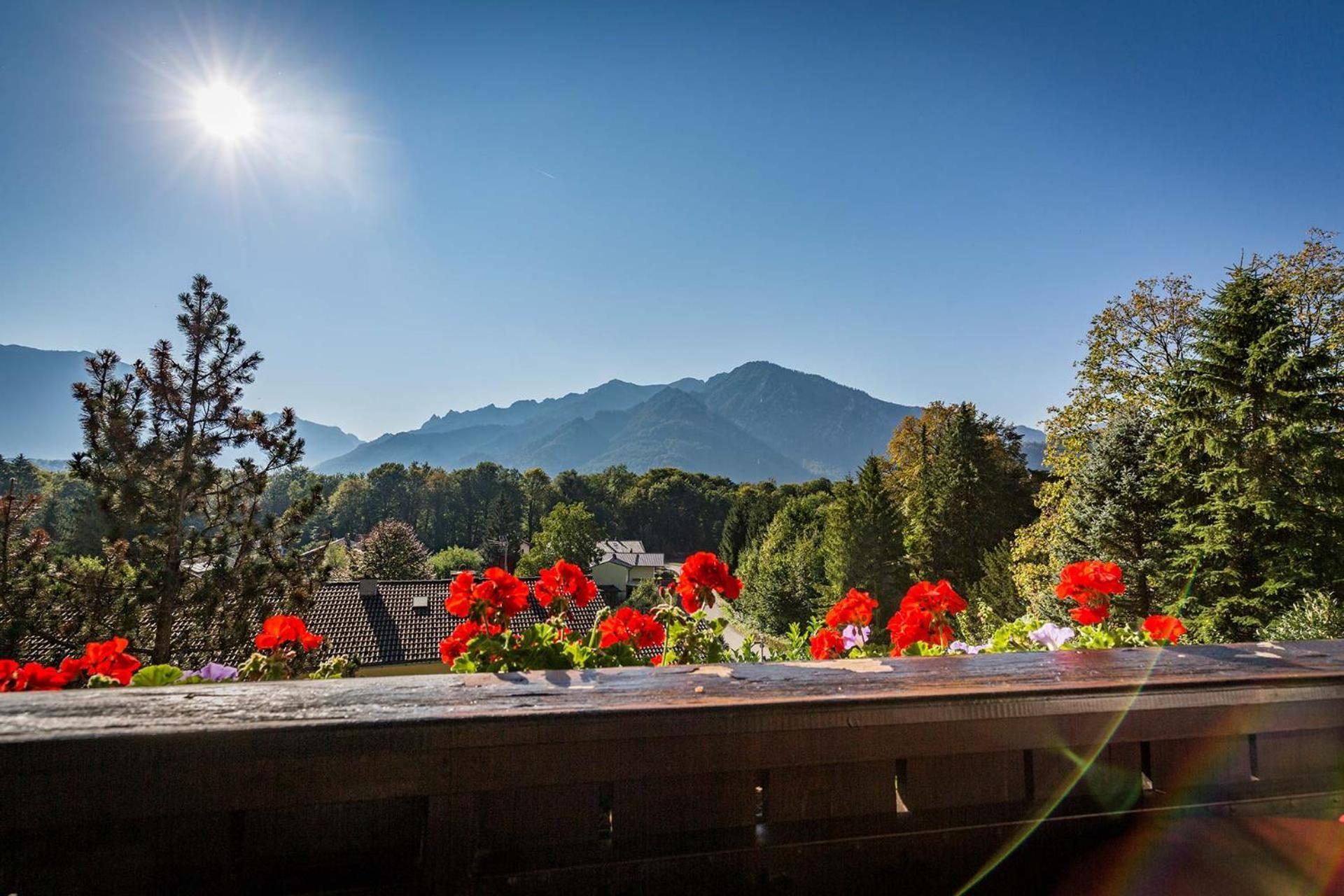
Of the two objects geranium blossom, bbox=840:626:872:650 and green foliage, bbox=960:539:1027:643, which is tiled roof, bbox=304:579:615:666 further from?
geranium blossom, bbox=840:626:872:650

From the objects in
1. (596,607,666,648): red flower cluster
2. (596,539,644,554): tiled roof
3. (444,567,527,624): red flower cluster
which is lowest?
(596,539,644,554): tiled roof

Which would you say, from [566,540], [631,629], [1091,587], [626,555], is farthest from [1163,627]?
[626,555]

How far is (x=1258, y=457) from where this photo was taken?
31.5ft

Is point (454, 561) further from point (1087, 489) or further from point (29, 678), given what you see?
point (29, 678)

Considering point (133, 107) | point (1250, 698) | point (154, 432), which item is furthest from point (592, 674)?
point (154, 432)

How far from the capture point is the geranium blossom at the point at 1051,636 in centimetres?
219

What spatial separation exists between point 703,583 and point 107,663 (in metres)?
1.66

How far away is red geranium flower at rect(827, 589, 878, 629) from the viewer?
96.9 inches

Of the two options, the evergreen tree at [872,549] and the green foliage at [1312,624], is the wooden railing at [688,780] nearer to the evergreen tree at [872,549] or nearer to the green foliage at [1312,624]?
the green foliage at [1312,624]

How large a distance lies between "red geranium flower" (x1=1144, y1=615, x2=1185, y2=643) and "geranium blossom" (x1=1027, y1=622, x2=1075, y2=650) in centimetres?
24

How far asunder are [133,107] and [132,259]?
444 cm

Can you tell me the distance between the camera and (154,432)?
7.24 meters

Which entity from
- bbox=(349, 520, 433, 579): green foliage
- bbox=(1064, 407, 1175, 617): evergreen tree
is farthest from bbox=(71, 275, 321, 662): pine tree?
bbox=(349, 520, 433, 579): green foliage

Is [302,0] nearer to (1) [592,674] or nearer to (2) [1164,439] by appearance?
(1) [592,674]
